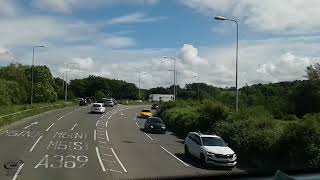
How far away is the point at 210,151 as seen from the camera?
28.1 meters

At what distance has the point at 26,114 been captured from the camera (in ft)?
196

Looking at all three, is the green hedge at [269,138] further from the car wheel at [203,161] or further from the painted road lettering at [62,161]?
the painted road lettering at [62,161]

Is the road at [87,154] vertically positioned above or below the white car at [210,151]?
below

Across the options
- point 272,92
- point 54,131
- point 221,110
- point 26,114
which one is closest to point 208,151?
point 221,110

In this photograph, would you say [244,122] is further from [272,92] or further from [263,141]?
[272,92]

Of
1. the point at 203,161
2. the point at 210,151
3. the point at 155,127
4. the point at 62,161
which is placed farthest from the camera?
the point at 155,127

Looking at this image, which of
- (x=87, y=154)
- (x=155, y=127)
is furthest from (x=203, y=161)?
(x=155, y=127)

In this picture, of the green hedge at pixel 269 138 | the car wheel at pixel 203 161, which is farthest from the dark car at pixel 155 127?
the car wheel at pixel 203 161

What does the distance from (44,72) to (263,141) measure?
375 feet

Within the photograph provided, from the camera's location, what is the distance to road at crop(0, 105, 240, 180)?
2323 centimetres

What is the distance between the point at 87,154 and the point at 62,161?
4106mm

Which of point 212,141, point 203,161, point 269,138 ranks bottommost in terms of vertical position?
point 203,161

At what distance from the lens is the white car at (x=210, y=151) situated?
2795 cm

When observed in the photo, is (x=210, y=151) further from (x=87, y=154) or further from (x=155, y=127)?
(x=155, y=127)
